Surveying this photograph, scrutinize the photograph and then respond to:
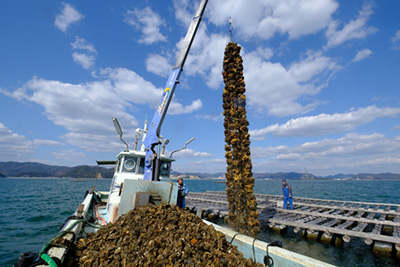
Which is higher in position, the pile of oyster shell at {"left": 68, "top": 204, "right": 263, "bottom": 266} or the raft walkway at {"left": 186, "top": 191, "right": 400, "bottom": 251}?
the pile of oyster shell at {"left": 68, "top": 204, "right": 263, "bottom": 266}

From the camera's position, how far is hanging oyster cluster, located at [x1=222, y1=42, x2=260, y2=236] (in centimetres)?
550

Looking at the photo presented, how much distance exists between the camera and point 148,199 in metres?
4.59

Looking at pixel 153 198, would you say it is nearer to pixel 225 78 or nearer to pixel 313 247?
pixel 225 78

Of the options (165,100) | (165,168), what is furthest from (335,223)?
(165,100)

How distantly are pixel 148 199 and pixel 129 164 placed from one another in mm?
4082

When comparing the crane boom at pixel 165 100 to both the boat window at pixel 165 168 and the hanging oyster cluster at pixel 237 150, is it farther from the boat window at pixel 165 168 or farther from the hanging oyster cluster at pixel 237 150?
the boat window at pixel 165 168

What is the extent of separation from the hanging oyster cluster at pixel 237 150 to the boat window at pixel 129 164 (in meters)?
4.45

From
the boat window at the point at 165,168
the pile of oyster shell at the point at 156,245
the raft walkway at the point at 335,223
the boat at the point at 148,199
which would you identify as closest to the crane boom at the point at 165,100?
the boat at the point at 148,199

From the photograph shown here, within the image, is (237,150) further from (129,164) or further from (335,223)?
(335,223)

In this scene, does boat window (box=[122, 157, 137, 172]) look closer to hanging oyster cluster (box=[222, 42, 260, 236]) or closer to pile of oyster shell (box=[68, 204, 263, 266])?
hanging oyster cluster (box=[222, 42, 260, 236])

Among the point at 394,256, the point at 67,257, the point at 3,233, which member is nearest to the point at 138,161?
the point at 67,257

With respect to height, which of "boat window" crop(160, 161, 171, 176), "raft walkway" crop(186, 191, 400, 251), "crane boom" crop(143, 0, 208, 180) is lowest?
"raft walkway" crop(186, 191, 400, 251)

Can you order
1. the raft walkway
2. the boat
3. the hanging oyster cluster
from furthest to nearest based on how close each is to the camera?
the raft walkway
the hanging oyster cluster
the boat

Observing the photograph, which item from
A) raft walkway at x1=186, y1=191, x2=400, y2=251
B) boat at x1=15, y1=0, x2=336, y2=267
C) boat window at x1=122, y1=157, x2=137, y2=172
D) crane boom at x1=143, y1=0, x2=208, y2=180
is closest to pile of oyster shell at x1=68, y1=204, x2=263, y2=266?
boat at x1=15, y1=0, x2=336, y2=267
